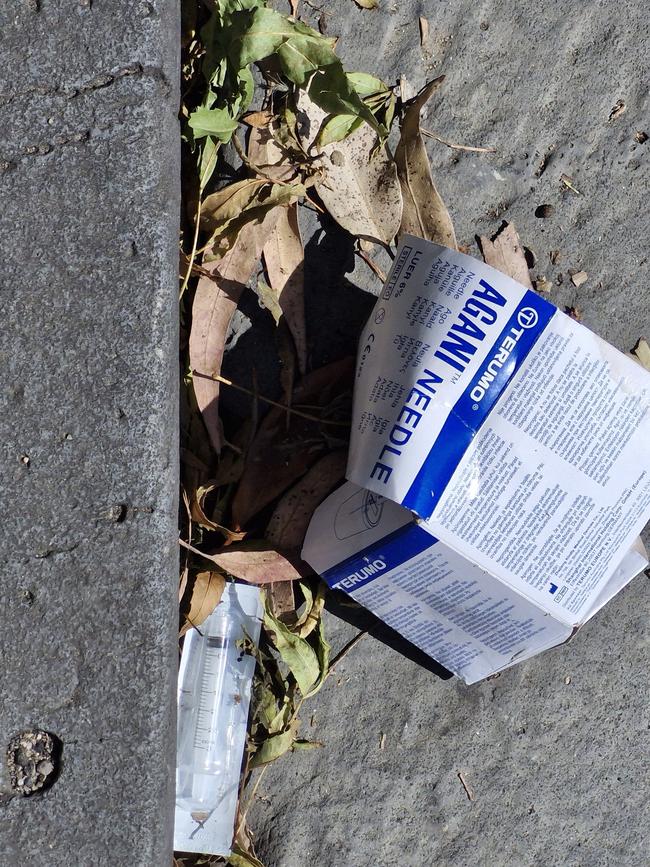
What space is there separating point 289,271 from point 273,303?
8 centimetres

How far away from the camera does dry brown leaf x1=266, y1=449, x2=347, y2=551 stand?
158 cm

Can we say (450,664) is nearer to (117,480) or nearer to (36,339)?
(117,480)

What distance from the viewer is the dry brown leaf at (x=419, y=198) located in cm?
160

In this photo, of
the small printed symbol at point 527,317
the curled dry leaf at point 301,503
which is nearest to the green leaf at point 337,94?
the small printed symbol at point 527,317

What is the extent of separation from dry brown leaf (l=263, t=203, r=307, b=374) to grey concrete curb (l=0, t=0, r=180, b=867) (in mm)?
320

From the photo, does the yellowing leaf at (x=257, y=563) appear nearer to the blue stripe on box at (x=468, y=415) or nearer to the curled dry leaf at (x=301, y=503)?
the curled dry leaf at (x=301, y=503)

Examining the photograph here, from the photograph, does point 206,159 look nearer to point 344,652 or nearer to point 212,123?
point 212,123

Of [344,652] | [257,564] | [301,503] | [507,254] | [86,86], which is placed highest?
[86,86]

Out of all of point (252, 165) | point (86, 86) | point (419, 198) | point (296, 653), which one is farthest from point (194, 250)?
point (296, 653)

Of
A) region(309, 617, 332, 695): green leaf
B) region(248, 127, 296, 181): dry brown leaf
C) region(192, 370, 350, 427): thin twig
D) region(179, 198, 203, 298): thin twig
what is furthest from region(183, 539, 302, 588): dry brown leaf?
region(248, 127, 296, 181): dry brown leaf

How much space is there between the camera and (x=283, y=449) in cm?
160

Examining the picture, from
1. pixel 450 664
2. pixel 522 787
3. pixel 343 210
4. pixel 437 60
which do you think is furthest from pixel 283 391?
pixel 522 787

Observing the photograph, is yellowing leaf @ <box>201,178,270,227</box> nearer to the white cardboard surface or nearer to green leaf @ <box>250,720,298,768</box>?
the white cardboard surface

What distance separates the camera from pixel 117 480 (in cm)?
132
